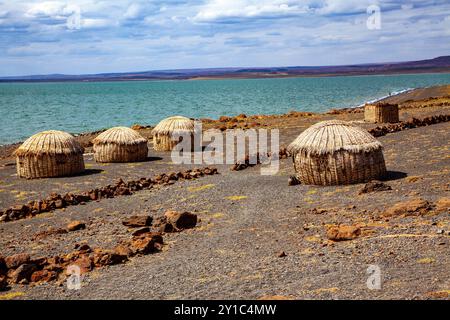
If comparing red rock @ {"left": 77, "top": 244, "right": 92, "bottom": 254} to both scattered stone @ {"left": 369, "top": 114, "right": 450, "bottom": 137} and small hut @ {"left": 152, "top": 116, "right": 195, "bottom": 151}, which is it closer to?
small hut @ {"left": 152, "top": 116, "right": 195, "bottom": 151}

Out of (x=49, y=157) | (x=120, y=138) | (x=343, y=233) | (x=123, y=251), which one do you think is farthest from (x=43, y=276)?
(x=120, y=138)

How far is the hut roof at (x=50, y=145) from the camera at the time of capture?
72.1ft

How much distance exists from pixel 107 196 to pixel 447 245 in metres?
10.3

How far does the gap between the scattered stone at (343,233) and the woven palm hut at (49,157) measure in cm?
1365

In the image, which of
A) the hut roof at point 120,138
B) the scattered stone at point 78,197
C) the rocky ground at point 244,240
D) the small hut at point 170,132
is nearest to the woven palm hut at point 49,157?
the hut roof at point 120,138

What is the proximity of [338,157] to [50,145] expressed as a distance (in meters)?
11.3

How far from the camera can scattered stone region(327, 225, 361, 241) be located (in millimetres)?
10523

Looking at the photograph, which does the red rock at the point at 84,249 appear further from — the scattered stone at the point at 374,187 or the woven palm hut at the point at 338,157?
the woven palm hut at the point at 338,157

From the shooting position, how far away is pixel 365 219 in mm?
11859

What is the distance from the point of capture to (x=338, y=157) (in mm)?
15891

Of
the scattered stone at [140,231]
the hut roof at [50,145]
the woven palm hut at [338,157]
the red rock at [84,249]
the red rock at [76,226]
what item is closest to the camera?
the red rock at [84,249]

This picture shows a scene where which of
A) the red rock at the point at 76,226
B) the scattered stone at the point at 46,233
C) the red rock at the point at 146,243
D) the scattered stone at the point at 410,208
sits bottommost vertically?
the scattered stone at the point at 46,233

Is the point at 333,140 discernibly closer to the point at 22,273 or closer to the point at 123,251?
the point at 123,251
